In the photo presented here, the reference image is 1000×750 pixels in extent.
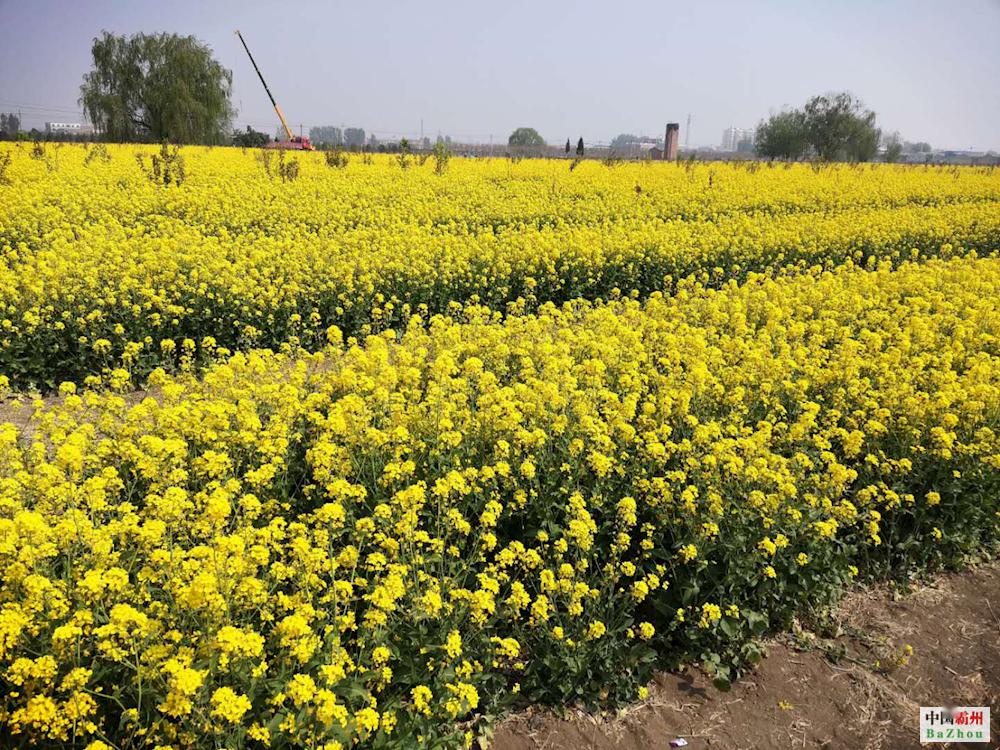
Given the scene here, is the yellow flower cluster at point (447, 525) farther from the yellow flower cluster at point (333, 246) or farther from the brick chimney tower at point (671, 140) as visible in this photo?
the brick chimney tower at point (671, 140)

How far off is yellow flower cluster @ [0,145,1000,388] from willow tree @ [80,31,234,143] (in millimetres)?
18525

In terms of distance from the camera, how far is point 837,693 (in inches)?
139

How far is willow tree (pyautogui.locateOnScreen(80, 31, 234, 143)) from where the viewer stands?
36.8 metres

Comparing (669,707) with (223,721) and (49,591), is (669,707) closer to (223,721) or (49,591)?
(223,721)

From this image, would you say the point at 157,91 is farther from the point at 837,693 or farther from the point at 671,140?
the point at 837,693

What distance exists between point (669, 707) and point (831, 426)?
252 cm

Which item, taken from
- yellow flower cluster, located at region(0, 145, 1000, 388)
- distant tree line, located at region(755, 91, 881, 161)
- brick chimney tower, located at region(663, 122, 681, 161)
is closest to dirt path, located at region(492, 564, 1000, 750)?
yellow flower cluster, located at region(0, 145, 1000, 388)

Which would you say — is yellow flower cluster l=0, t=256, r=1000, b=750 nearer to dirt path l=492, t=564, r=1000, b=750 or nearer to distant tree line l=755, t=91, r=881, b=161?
dirt path l=492, t=564, r=1000, b=750

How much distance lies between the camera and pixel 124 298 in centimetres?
709

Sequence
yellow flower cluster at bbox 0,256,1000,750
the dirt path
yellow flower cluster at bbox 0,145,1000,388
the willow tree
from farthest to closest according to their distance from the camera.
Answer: the willow tree → yellow flower cluster at bbox 0,145,1000,388 → the dirt path → yellow flower cluster at bbox 0,256,1000,750

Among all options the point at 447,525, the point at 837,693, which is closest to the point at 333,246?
the point at 447,525

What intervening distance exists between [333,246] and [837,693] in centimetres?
829

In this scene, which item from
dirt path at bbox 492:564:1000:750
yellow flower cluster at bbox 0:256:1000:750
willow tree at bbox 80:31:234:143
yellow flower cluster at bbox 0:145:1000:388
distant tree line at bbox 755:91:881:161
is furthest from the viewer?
distant tree line at bbox 755:91:881:161

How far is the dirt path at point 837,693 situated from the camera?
3.21 meters
